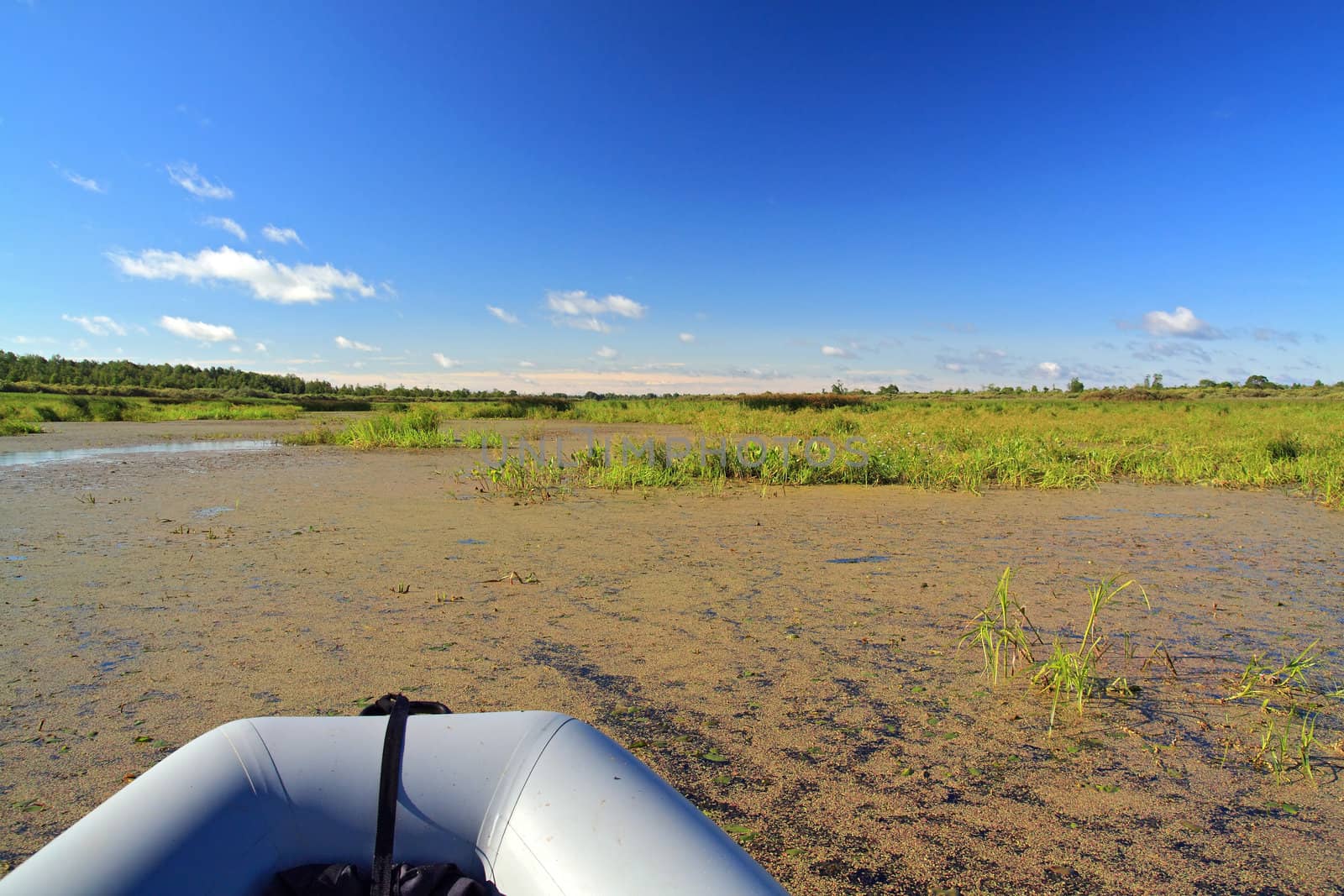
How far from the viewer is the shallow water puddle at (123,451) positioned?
31.9 feet

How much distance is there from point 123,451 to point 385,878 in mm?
13211

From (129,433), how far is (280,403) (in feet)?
50.7

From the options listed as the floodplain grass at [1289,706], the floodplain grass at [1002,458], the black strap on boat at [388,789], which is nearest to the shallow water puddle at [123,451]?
the floodplain grass at [1002,458]

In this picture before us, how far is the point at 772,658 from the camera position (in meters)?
2.81

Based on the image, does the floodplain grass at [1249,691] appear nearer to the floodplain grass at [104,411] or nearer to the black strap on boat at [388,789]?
the black strap on boat at [388,789]

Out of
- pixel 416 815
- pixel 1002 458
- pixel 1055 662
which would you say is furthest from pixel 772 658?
pixel 1002 458

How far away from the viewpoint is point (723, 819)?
1.72 m

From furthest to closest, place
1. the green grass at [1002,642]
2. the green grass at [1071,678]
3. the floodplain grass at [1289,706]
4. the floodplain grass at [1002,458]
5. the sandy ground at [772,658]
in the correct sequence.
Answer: the floodplain grass at [1002,458] < the green grass at [1002,642] < the green grass at [1071,678] < the floodplain grass at [1289,706] < the sandy ground at [772,658]

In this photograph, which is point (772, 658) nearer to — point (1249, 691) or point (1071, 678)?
point (1071, 678)

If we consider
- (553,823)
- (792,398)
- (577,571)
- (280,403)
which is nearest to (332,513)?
(577,571)

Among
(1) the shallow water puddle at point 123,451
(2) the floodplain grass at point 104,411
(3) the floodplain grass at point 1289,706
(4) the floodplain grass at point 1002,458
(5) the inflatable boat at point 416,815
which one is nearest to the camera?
(5) the inflatable boat at point 416,815

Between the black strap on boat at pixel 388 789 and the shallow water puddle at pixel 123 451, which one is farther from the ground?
the black strap on boat at pixel 388 789

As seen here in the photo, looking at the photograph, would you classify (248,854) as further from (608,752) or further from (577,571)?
(577,571)

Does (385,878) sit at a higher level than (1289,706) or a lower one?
higher
